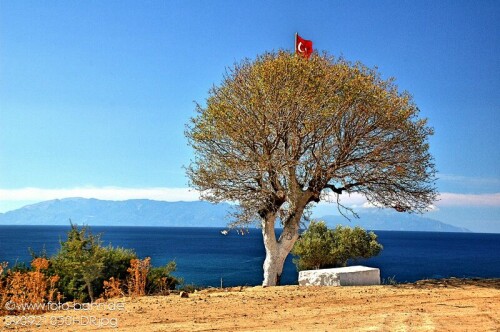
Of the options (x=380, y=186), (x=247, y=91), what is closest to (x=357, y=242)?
(x=380, y=186)

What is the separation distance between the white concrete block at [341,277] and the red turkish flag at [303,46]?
1045 centimetres

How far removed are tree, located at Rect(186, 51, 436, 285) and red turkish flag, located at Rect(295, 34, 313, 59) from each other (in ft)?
2.89

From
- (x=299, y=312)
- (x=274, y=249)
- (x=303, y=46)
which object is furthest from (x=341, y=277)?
(x=303, y=46)

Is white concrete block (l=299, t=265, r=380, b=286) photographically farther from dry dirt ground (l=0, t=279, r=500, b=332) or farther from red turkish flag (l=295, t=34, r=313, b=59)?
red turkish flag (l=295, t=34, r=313, b=59)

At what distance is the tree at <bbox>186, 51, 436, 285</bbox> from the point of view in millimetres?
23672

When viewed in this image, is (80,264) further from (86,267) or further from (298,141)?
(298,141)

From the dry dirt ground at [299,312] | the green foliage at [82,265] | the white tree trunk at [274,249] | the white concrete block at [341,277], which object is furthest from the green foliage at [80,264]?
the white concrete block at [341,277]

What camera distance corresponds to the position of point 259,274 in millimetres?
104750

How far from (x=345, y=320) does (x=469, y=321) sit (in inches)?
128

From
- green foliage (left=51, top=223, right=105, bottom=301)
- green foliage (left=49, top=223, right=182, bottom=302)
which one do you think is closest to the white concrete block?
green foliage (left=49, top=223, right=182, bottom=302)

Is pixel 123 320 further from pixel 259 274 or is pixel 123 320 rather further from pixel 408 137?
pixel 259 274

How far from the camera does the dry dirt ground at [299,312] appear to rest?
13641mm

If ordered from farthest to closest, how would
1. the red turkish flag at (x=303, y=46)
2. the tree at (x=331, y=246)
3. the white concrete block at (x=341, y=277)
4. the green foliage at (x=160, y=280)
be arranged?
the tree at (x=331, y=246) → the red turkish flag at (x=303, y=46) → the green foliage at (x=160, y=280) → the white concrete block at (x=341, y=277)

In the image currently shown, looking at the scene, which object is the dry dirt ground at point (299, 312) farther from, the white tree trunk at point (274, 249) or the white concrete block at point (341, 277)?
the white tree trunk at point (274, 249)
